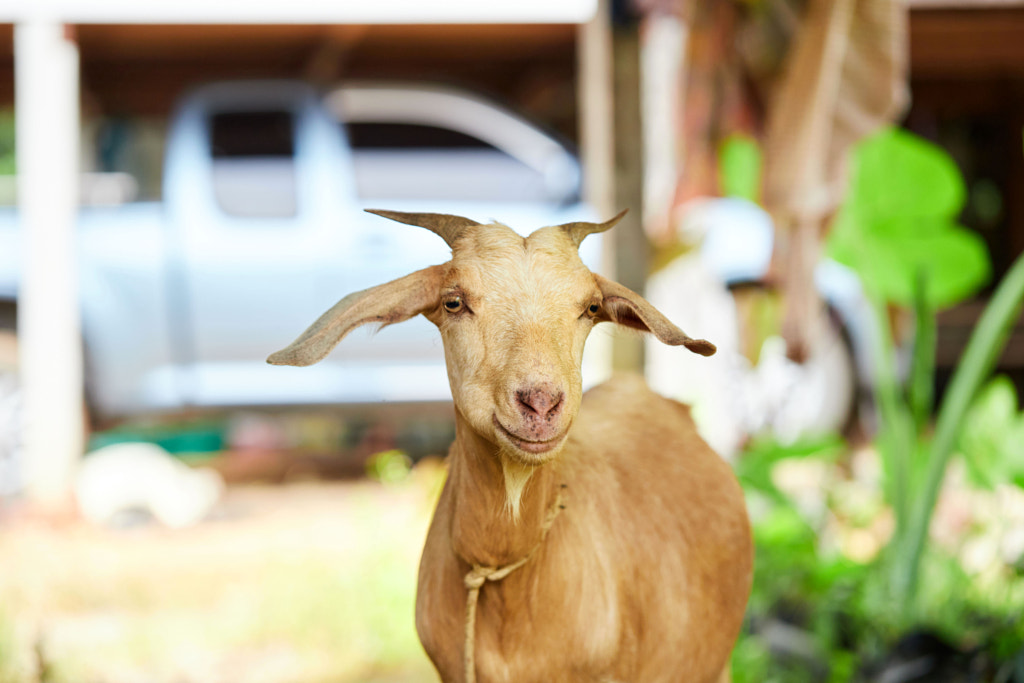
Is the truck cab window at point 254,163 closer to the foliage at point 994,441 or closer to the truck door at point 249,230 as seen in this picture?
the truck door at point 249,230

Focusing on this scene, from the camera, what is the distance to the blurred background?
11.3ft

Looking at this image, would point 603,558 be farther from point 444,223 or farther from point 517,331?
point 444,223

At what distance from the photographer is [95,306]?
6477 mm

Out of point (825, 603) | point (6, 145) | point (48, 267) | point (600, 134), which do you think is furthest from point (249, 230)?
point (6, 145)

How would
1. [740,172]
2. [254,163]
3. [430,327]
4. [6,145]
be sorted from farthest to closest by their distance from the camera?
1. [6,145]
2. [430,327]
3. [254,163]
4. [740,172]

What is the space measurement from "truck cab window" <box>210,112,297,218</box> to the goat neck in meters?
5.10

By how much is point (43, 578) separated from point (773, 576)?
3.45 meters

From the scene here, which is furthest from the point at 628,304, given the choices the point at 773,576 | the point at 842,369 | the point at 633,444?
the point at 842,369

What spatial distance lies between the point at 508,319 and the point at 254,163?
216 inches

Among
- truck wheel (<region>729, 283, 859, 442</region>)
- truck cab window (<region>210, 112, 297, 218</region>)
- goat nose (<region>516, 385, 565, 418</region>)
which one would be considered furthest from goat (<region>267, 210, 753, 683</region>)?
truck cab window (<region>210, 112, 297, 218</region>)

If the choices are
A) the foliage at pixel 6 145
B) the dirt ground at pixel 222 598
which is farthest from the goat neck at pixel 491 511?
the foliage at pixel 6 145

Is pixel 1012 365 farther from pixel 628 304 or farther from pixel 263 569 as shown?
pixel 628 304

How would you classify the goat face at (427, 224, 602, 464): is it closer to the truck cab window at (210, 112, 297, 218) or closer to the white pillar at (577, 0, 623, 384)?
the white pillar at (577, 0, 623, 384)

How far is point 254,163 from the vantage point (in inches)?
263
